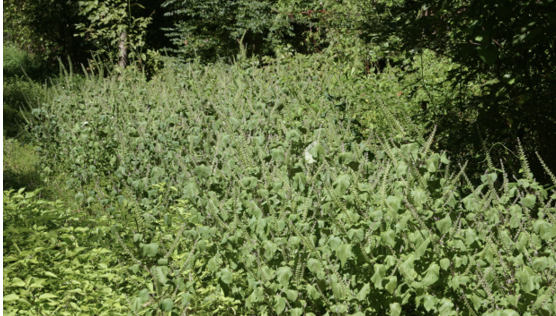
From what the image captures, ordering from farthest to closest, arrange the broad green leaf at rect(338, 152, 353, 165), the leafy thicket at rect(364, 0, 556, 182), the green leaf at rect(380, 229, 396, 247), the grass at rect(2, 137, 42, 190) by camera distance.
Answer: the grass at rect(2, 137, 42, 190) < the leafy thicket at rect(364, 0, 556, 182) < the broad green leaf at rect(338, 152, 353, 165) < the green leaf at rect(380, 229, 396, 247)

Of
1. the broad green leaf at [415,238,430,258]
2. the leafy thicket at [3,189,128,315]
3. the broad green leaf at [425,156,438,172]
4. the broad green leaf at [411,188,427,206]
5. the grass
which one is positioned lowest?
the grass

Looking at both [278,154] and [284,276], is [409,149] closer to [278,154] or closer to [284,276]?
[278,154]

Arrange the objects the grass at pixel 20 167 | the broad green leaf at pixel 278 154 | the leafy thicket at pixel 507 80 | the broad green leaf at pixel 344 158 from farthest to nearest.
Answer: the grass at pixel 20 167
the leafy thicket at pixel 507 80
the broad green leaf at pixel 278 154
the broad green leaf at pixel 344 158

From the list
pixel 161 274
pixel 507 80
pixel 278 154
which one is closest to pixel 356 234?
pixel 278 154

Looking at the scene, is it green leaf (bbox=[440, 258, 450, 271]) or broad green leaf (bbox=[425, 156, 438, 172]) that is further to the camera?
broad green leaf (bbox=[425, 156, 438, 172])

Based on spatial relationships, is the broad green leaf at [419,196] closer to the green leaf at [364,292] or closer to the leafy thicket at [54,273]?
the green leaf at [364,292]

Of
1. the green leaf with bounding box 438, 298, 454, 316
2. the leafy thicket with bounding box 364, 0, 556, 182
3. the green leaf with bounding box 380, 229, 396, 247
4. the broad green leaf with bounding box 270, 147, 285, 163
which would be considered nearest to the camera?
the green leaf with bounding box 438, 298, 454, 316

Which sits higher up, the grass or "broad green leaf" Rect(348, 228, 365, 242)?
"broad green leaf" Rect(348, 228, 365, 242)

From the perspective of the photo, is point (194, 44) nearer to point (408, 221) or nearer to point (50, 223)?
point (50, 223)

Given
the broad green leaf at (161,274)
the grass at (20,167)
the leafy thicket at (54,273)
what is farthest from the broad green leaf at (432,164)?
the grass at (20,167)

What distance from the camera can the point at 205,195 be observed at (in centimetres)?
307

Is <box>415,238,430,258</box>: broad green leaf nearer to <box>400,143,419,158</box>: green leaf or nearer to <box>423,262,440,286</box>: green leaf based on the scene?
<box>423,262,440,286</box>: green leaf

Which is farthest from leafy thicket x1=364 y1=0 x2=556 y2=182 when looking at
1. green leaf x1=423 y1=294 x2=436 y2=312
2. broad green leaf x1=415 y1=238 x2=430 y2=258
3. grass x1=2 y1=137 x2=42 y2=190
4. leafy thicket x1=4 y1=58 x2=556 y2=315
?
grass x1=2 y1=137 x2=42 y2=190

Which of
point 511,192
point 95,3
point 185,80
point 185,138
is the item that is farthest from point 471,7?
point 95,3
